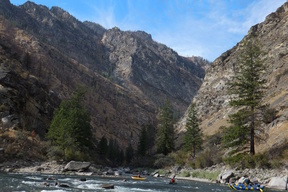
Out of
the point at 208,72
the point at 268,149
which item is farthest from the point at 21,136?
the point at 208,72

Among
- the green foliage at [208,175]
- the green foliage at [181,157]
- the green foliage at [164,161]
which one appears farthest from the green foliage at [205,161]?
the green foliage at [164,161]

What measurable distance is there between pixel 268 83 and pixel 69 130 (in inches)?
1946

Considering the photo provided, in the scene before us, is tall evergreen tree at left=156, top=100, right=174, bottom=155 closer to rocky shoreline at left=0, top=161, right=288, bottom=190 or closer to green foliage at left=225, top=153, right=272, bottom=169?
rocky shoreline at left=0, top=161, right=288, bottom=190

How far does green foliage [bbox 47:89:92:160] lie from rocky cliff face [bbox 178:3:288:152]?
3301cm

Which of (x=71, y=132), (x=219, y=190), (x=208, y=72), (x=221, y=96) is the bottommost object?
(x=219, y=190)

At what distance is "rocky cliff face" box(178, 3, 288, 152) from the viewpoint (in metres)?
40.1

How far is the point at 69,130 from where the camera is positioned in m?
53.6

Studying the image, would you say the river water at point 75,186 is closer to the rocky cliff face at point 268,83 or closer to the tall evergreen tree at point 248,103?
the tall evergreen tree at point 248,103

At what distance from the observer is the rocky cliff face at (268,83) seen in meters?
40.1

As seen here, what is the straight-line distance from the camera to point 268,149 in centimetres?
3375

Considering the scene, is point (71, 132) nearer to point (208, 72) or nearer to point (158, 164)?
point (158, 164)

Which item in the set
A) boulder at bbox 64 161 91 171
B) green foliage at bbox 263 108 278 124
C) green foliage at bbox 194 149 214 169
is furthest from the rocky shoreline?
green foliage at bbox 263 108 278 124

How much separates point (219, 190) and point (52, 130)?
38515 millimetres

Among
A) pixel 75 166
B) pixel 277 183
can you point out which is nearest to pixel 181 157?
pixel 75 166
